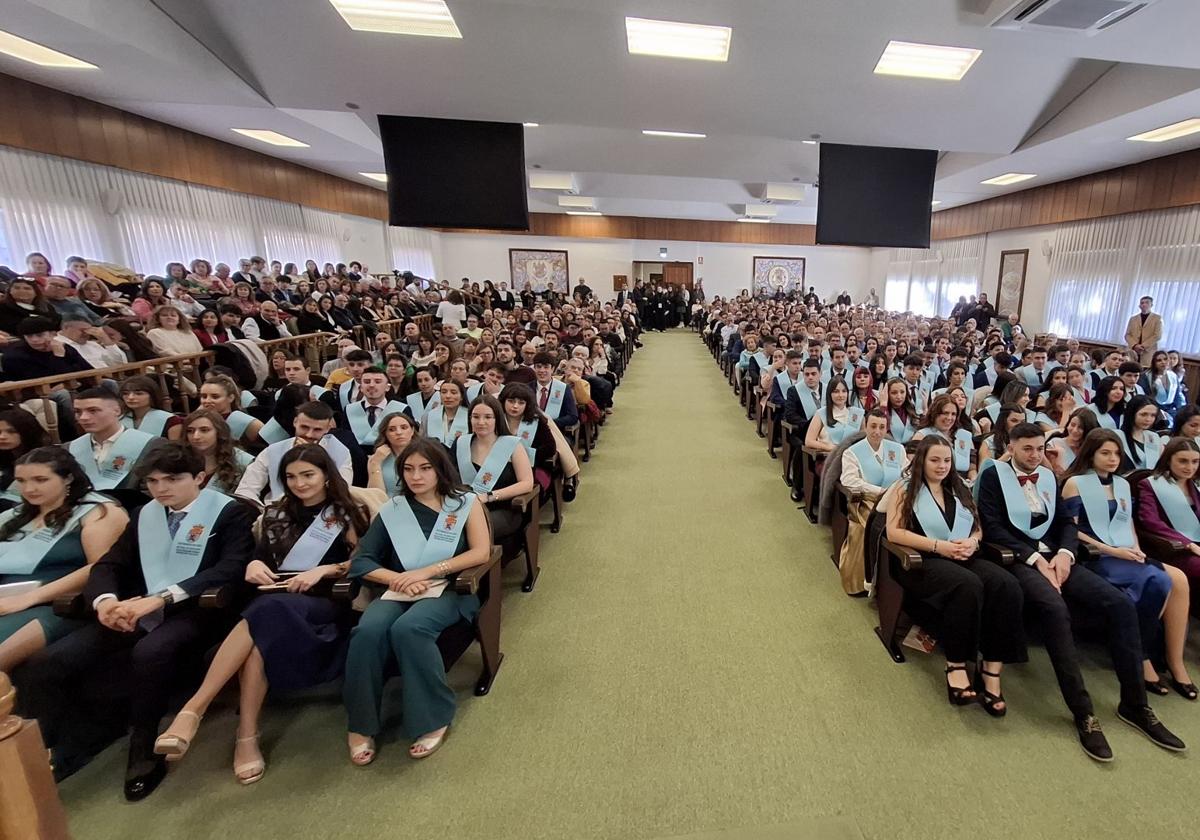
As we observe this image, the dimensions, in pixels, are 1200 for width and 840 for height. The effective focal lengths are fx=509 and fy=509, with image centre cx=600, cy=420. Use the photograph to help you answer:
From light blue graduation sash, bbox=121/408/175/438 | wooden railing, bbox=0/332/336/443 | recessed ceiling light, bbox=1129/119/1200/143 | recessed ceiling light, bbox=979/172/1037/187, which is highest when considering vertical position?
recessed ceiling light, bbox=979/172/1037/187

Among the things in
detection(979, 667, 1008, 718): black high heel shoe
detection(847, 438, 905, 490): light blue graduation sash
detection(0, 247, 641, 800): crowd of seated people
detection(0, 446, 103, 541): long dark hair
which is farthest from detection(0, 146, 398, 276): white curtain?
detection(979, 667, 1008, 718): black high heel shoe

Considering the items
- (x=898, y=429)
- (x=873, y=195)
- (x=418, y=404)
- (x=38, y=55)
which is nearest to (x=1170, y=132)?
(x=873, y=195)

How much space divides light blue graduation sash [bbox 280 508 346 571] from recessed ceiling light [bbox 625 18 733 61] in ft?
12.9

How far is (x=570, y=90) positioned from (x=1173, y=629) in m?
5.32

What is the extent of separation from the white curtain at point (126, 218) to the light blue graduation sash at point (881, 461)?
8536 mm

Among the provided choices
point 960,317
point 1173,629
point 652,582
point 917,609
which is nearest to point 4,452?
point 652,582

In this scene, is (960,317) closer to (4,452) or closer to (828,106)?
(828,106)

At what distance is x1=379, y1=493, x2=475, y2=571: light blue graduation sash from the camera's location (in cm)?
211

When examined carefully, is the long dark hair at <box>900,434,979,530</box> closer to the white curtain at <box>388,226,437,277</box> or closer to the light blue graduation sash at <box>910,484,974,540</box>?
the light blue graduation sash at <box>910,484,974,540</box>

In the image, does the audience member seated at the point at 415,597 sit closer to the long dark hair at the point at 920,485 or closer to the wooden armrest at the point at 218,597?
the wooden armrest at the point at 218,597

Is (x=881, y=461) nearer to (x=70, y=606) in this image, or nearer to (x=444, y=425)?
(x=444, y=425)

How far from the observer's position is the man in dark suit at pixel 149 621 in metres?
1.79

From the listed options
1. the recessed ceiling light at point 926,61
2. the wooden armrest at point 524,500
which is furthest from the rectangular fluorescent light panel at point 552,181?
the wooden armrest at point 524,500

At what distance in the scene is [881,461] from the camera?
3000mm
